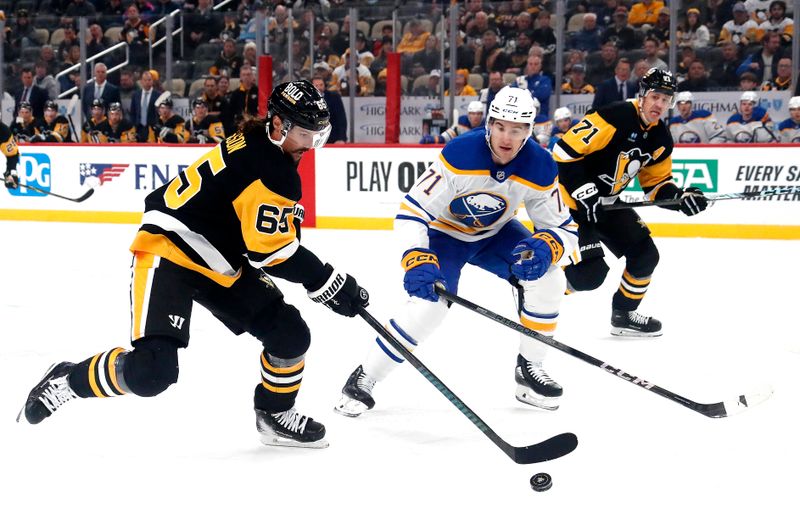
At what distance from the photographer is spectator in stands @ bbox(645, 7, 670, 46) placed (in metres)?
8.73

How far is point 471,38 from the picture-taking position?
31.1 feet

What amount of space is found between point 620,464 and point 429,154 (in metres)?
6.11

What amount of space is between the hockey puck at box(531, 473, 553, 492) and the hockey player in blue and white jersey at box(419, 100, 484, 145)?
6.44 metres

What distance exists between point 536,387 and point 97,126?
8.05 meters

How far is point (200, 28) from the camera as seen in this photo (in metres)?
10.7

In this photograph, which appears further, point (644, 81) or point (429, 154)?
point (429, 154)

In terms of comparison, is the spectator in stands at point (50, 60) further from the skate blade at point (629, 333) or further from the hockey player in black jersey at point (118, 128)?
the skate blade at point (629, 333)

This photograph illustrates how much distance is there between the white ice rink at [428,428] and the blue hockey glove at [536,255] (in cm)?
47

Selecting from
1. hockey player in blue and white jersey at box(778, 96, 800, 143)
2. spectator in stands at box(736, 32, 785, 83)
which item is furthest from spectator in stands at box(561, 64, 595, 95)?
hockey player in blue and white jersey at box(778, 96, 800, 143)

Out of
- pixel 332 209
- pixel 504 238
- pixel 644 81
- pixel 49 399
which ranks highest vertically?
pixel 644 81

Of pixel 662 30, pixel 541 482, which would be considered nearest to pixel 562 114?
pixel 662 30

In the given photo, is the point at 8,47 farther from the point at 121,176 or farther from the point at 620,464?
the point at 620,464

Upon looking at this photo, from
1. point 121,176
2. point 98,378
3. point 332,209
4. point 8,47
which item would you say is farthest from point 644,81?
point 8,47

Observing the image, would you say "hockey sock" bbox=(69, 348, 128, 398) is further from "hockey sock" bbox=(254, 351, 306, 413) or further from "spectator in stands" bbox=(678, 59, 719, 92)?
"spectator in stands" bbox=(678, 59, 719, 92)
